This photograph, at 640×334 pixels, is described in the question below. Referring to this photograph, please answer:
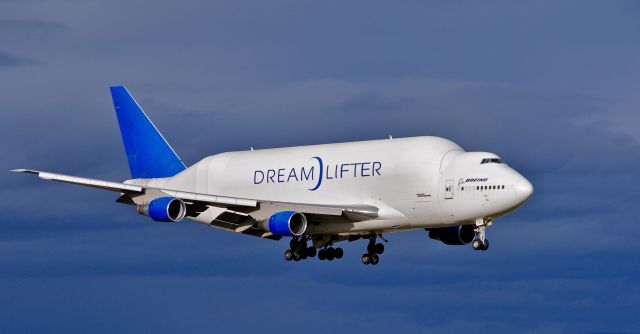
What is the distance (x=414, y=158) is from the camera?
284ft

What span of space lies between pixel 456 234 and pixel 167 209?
17806mm

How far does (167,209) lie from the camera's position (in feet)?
287

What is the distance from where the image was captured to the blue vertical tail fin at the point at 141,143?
104m

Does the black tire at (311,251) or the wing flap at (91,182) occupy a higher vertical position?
the wing flap at (91,182)

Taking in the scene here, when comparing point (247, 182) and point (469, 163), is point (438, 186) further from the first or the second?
point (247, 182)

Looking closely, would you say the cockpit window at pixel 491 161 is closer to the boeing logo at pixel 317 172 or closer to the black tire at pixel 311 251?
the boeing logo at pixel 317 172


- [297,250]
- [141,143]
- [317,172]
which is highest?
[141,143]

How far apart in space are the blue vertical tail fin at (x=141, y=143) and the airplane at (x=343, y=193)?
3858mm

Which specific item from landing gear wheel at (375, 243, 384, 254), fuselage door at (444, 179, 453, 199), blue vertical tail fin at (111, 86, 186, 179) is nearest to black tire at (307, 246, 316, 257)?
landing gear wheel at (375, 243, 384, 254)

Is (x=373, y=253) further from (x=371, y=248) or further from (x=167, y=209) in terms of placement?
(x=167, y=209)

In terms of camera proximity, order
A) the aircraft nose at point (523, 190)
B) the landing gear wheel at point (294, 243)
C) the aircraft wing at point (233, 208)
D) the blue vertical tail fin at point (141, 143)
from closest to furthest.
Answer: the aircraft nose at point (523, 190) < the aircraft wing at point (233, 208) < the landing gear wheel at point (294, 243) < the blue vertical tail fin at point (141, 143)

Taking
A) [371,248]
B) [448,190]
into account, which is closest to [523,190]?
[448,190]

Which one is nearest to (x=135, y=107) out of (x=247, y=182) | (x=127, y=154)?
(x=127, y=154)

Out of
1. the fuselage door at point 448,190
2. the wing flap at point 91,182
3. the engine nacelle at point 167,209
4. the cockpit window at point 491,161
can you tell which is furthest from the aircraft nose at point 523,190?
the wing flap at point 91,182
